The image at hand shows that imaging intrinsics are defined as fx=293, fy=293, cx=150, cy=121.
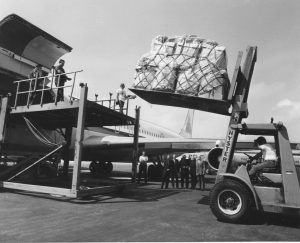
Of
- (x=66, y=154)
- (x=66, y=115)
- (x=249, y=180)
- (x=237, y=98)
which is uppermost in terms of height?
(x=66, y=115)

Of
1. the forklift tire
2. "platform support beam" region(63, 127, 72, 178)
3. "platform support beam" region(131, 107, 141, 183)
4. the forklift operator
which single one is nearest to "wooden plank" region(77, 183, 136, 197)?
"platform support beam" region(131, 107, 141, 183)

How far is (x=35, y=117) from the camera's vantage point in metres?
11.8

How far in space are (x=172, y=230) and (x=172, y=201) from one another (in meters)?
3.77

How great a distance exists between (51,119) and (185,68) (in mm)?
7188

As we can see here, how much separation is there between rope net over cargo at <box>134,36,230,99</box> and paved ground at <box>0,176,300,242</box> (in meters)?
2.92

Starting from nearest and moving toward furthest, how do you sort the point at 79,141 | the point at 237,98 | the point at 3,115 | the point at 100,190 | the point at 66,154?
the point at 237,98 → the point at 79,141 → the point at 100,190 → the point at 3,115 → the point at 66,154

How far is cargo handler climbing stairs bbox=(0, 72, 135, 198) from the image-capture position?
8530 millimetres

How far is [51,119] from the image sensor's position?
12.3 meters

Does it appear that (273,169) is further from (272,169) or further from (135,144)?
(135,144)

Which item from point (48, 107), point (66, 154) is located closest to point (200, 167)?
point (66, 154)

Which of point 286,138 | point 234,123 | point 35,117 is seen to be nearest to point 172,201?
point 234,123

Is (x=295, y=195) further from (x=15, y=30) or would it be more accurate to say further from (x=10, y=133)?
(x=15, y=30)

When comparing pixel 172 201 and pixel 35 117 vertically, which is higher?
pixel 35 117

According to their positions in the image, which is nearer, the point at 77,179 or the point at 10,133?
the point at 77,179
